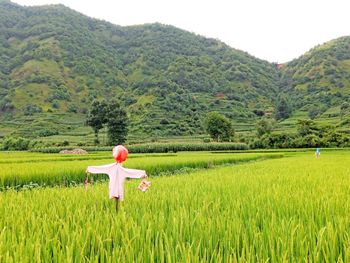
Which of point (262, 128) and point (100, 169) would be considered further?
point (262, 128)

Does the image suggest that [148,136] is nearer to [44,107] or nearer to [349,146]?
[44,107]

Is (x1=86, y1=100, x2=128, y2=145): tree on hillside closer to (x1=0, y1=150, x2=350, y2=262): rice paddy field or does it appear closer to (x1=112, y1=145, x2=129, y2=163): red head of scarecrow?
(x1=0, y1=150, x2=350, y2=262): rice paddy field

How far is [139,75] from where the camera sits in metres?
110

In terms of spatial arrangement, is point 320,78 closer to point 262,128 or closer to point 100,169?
point 262,128

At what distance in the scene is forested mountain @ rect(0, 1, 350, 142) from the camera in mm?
79000

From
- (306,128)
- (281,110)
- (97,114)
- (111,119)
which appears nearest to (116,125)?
(111,119)

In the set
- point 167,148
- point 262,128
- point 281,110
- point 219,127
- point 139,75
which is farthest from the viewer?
point 139,75

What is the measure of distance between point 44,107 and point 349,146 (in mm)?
Result: 64181

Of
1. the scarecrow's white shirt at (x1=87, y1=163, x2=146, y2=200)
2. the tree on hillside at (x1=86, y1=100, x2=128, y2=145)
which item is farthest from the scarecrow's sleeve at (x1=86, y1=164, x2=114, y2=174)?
the tree on hillside at (x1=86, y1=100, x2=128, y2=145)

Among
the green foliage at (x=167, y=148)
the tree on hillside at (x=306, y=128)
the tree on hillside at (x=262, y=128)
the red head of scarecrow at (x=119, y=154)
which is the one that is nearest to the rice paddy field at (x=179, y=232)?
the red head of scarecrow at (x=119, y=154)

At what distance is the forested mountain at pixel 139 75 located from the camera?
7900 centimetres

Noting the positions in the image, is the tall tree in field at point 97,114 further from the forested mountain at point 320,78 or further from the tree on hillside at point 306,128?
the forested mountain at point 320,78

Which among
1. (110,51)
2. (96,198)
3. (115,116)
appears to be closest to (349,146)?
(115,116)

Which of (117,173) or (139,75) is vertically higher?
(139,75)
